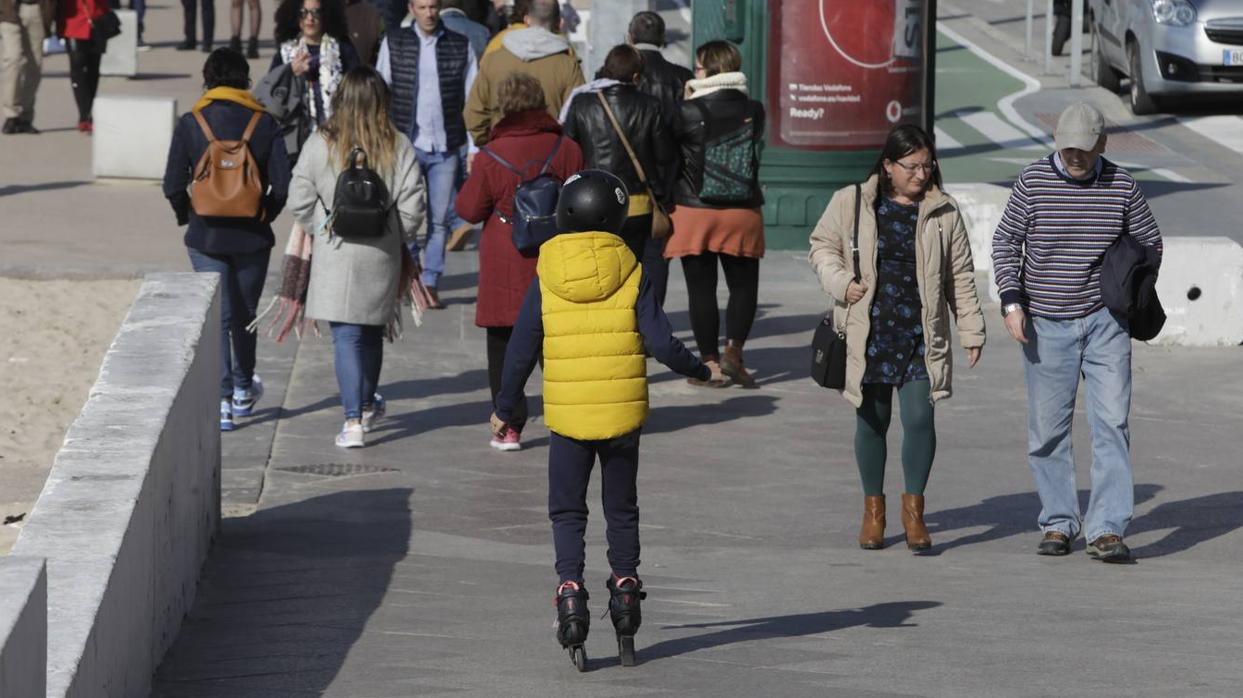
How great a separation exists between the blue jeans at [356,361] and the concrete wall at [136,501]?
1687 millimetres

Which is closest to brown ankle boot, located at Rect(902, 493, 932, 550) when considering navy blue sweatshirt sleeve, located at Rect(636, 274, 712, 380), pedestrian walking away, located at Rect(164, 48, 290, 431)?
navy blue sweatshirt sleeve, located at Rect(636, 274, 712, 380)

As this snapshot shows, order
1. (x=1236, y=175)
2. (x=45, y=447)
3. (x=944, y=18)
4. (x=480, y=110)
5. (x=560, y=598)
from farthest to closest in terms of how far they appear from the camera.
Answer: (x=944, y=18)
(x=1236, y=175)
(x=480, y=110)
(x=45, y=447)
(x=560, y=598)

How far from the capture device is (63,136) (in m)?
20.9

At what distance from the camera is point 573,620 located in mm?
6102

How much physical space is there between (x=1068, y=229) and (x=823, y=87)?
7611 millimetres

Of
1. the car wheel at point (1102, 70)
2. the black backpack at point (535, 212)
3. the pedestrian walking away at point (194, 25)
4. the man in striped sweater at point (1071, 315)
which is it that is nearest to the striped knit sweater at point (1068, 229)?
the man in striped sweater at point (1071, 315)

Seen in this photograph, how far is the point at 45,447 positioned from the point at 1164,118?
14.5 metres

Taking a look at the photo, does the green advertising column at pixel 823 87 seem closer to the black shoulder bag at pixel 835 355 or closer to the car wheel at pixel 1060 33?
the black shoulder bag at pixel 835 355

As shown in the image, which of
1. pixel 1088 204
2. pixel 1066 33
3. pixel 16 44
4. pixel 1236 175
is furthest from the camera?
pixel 1066 33

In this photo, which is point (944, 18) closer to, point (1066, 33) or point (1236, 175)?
point (1066, 33)

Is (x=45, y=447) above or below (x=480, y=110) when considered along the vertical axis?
below

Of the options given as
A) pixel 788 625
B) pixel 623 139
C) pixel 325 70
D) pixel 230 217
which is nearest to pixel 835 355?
pixel 788 625

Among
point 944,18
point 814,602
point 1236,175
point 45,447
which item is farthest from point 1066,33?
point 814,602

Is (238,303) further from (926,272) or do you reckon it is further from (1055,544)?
(1055,544)
